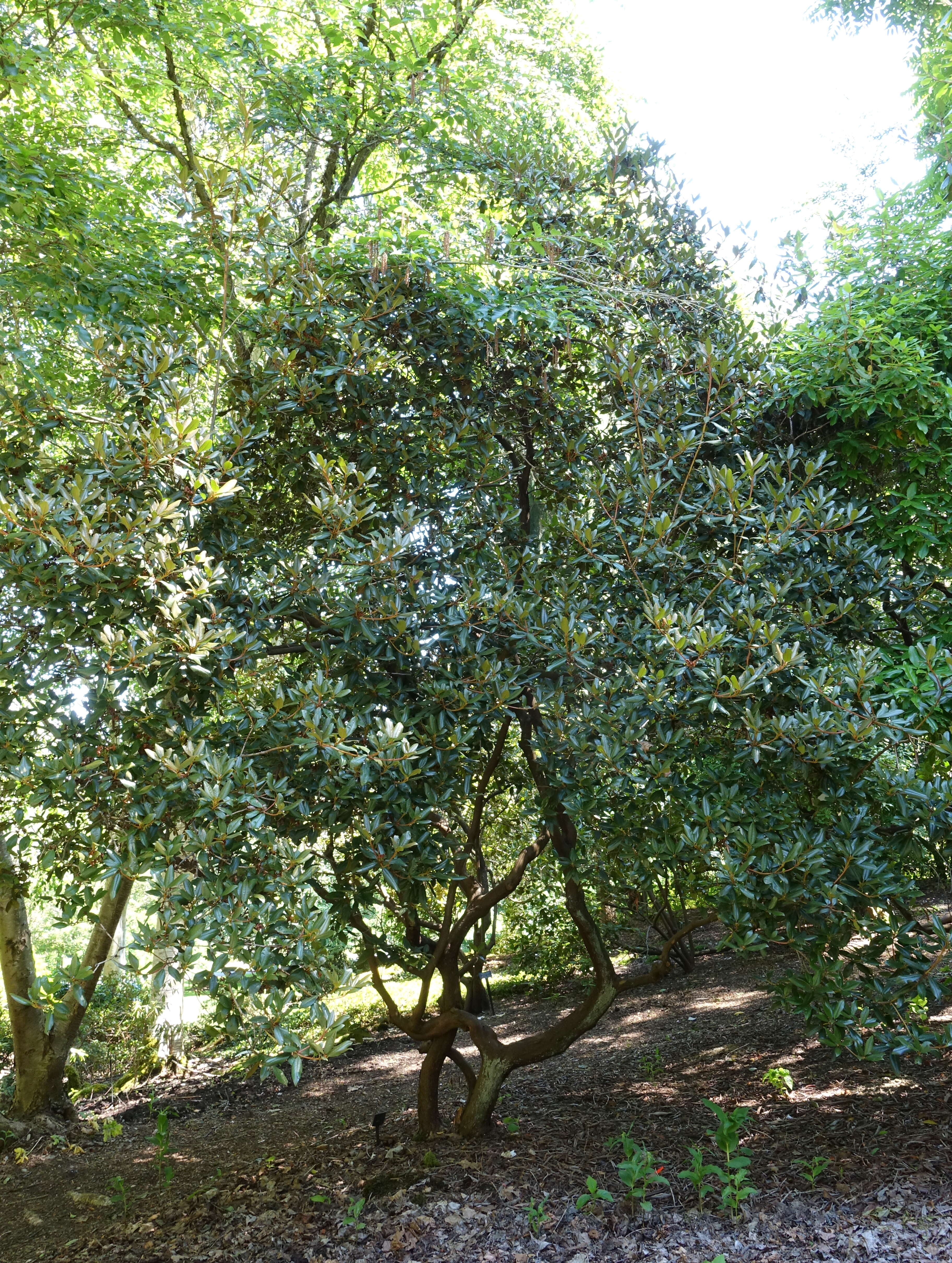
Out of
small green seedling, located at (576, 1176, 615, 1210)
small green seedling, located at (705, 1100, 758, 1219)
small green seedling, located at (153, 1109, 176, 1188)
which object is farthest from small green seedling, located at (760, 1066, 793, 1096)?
small green seedling, located at (153, 1109, 176, 1188)

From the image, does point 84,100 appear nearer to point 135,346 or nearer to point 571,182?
point 571,182

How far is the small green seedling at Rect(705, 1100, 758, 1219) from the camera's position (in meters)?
3.56

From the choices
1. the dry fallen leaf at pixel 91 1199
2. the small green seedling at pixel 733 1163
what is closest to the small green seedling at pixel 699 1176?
the small green seedling at pixel 733 1163

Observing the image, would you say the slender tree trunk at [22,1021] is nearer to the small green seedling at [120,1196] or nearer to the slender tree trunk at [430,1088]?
the small green seedling at [120,1196]

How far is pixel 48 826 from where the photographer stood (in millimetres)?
3654

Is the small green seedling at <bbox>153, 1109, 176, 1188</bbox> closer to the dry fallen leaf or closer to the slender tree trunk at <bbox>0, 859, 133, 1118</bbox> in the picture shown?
the dry fallen leaf

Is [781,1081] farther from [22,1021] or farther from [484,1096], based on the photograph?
[22,1021]

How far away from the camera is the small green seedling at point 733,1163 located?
3.56 meters

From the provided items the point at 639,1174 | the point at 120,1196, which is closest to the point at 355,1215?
the point at 639,1174

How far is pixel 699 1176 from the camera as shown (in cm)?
363

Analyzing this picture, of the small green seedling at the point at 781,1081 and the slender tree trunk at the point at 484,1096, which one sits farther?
the small green seedling at the point at 781,1081

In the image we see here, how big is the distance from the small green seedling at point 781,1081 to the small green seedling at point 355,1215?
2412 millimetres

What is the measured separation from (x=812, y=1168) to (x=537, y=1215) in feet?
3.99

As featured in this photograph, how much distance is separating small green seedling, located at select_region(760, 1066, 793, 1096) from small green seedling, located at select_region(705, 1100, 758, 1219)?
0.74 m
